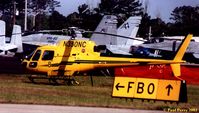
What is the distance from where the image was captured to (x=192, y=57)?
53.4 meters

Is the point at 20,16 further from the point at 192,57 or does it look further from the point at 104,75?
the point at 104,75

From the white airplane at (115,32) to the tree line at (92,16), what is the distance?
49.3 meters

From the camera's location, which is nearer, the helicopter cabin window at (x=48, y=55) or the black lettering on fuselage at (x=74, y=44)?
the black lettering on fuselage at (x=74, y=44)

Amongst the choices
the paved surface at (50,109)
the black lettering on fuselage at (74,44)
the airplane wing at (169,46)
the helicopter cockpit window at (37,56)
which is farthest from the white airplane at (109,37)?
the paved surface at (50,109)

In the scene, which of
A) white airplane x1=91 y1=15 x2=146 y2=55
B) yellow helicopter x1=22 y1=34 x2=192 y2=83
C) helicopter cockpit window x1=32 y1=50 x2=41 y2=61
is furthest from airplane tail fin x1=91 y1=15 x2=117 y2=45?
helicopter cockpit window x1=32 y1=50 x2=41 y2=61

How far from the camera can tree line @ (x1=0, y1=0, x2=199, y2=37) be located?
104 meters

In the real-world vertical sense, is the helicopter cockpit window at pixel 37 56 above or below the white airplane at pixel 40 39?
above

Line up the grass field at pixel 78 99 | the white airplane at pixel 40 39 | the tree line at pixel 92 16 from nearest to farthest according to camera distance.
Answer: the grass field at pixel 78 99 → the white airplane at pixel 40 39 → the tree line at pixel 92 16

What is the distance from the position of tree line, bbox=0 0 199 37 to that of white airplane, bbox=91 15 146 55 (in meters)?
49.3

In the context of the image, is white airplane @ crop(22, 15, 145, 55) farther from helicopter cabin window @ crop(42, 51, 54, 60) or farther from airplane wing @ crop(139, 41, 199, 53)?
helicopter cabin window @ crop(42, 51, 54, 60)

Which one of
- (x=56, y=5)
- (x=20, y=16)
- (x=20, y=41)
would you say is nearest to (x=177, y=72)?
(x=20, y=41)

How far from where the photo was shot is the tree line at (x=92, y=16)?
10425 centimetres

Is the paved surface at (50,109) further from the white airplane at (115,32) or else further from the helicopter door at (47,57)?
the white airplane at (115,32)

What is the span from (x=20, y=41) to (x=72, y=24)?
149 feet
